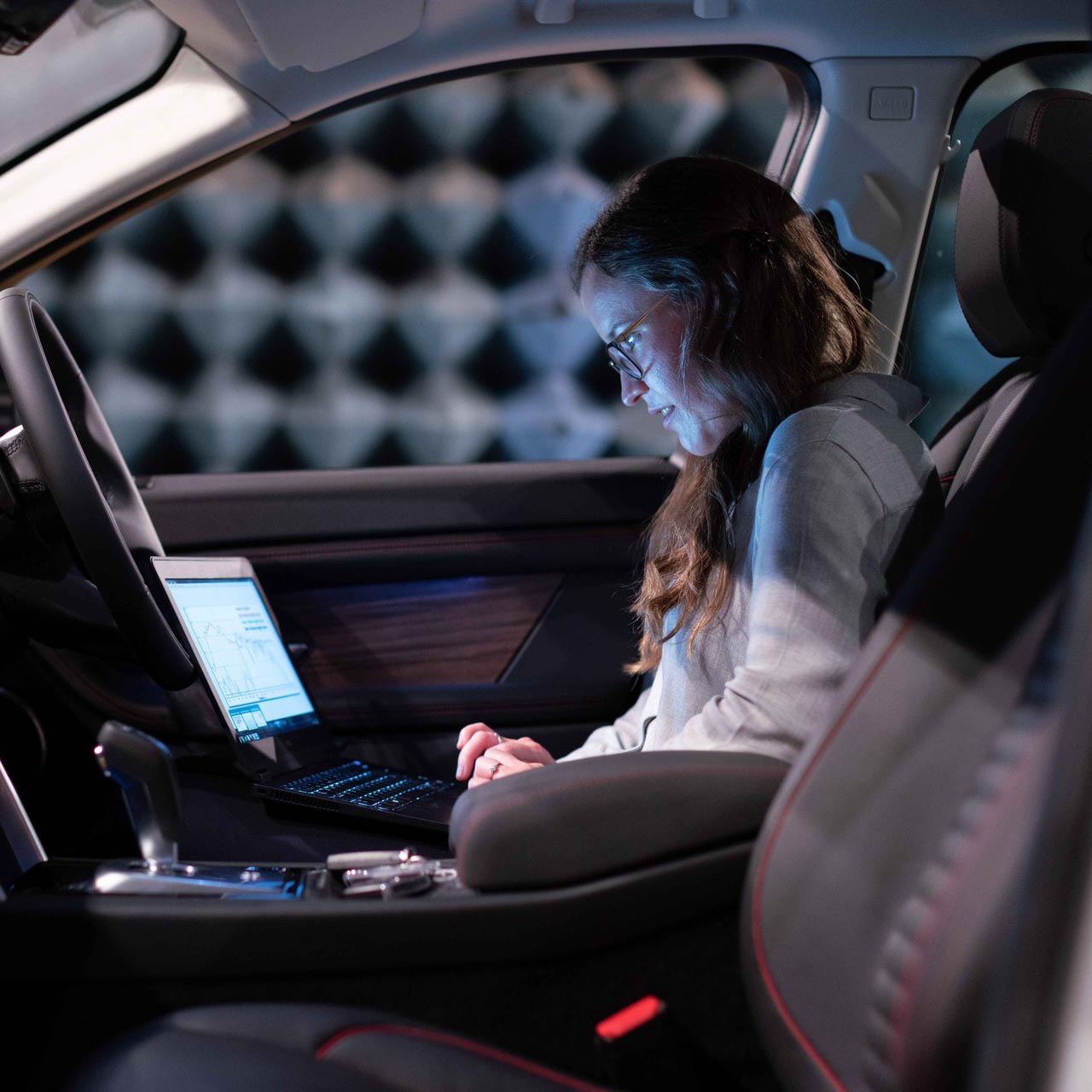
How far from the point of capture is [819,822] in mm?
688

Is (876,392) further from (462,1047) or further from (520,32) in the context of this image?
(520,32)

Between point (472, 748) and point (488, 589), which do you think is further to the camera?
point (488, 589)

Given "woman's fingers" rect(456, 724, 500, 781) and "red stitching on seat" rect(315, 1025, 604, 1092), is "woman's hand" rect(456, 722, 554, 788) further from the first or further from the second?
"red stitching on seat" rect(315, 1025, 604, 1092)

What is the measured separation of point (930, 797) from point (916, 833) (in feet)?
0.07

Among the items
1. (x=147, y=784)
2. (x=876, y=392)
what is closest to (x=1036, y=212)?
(x=876, y=392)

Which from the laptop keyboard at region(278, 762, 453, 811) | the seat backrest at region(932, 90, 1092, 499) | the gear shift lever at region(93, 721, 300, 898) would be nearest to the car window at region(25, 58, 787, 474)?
the laptop keyboard at region(278, 762, 453, 811)

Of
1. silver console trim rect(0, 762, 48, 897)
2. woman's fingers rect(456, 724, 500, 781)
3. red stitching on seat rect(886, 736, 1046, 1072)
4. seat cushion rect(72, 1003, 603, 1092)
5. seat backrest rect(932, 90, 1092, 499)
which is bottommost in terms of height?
woman's fingers rect(456, 724, 500, 781)

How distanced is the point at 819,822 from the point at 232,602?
105 cm

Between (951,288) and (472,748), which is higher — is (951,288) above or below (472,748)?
above

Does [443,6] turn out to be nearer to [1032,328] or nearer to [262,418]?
[262,418]

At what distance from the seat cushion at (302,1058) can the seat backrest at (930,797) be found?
0.20m

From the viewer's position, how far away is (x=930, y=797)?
2.06 feet

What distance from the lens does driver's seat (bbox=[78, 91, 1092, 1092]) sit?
56 cm

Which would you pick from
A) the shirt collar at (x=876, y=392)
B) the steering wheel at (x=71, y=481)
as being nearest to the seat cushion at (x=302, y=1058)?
the steering wheel at (x=71, y=481)
